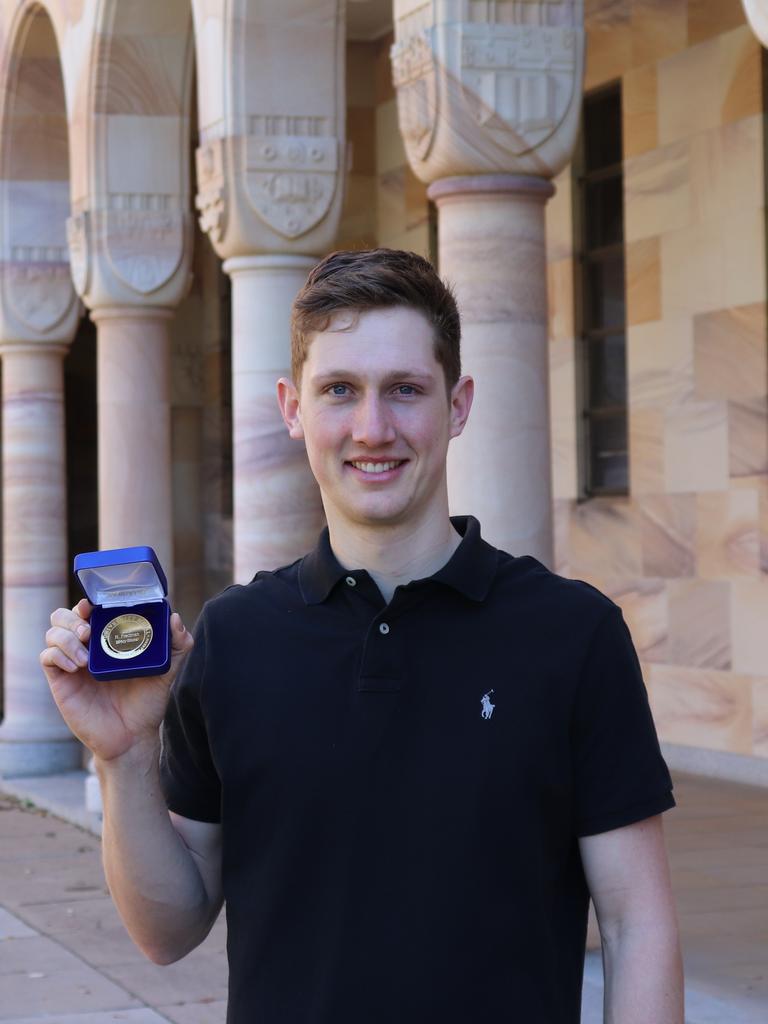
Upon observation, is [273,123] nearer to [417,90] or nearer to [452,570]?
[417,90]

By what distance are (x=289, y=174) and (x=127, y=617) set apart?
6849 millimetres

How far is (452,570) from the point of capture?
224 cm

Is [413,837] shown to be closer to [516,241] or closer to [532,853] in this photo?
[532,853]

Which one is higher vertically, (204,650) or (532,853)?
(204,650)

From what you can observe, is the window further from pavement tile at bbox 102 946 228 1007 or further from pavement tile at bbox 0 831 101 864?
pavement tile at bbox 102 946 228 1007

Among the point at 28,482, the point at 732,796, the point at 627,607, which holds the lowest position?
the point at 732,796

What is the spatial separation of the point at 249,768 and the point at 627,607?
9.30 m

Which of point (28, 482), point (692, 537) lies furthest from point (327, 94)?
point (28, 482)

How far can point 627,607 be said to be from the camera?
37.4 feet

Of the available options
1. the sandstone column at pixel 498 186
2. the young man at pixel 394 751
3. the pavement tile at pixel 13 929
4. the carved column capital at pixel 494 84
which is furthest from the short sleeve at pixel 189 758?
the pavement tile at pixel 13 929

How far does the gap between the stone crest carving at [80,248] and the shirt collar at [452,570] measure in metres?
9.01

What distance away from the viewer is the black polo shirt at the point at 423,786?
84.6 inches

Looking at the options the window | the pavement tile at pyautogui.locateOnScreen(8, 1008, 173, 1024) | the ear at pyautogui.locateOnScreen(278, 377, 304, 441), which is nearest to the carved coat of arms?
the window

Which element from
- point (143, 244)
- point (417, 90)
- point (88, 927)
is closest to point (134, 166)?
point (143, 244)
